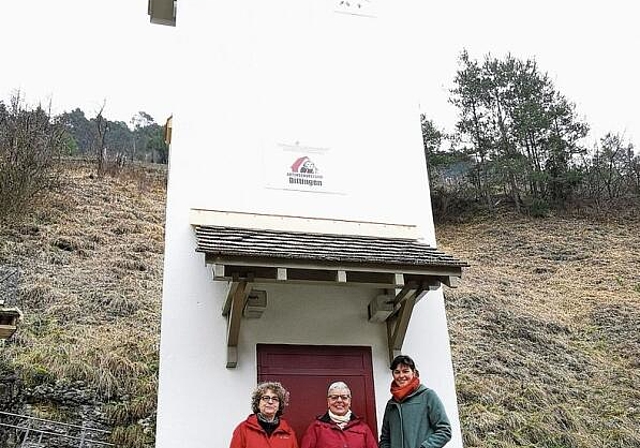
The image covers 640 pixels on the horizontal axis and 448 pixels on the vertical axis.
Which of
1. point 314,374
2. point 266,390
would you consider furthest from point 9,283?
point 266,390

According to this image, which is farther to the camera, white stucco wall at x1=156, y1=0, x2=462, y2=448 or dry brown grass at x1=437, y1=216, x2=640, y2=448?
dry brown grass at x1=437, y1=216, x2=640, y2=448

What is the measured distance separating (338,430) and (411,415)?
19.8 inches

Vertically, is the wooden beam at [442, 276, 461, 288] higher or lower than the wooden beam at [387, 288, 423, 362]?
higher

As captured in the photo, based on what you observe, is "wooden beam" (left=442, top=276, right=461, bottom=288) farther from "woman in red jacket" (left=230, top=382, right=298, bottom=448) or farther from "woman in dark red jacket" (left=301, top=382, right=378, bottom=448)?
"woman in red jacket" (left=230, top=382, right=298, bottom=448)

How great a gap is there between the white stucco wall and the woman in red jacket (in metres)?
0.87

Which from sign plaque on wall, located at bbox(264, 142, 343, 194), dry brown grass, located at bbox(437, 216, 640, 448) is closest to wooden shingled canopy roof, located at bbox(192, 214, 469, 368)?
sign plaque on wall, located at bbox(264, 142, 343, 194)

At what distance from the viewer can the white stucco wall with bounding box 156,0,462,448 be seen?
16.7 ft

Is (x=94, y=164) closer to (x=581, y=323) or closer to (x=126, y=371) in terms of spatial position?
(x=126, y=371)

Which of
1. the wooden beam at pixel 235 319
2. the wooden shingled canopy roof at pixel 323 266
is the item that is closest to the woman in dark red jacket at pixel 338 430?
the wooden shingled canopy roof at pixel 323 266

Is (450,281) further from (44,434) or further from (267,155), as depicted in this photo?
(44,434)

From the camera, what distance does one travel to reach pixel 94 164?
2073 centimetres

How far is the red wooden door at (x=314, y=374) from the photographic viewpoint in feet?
16.8

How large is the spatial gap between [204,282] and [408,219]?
6.81 ft

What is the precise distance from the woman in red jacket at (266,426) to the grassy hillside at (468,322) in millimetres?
→ 6116
